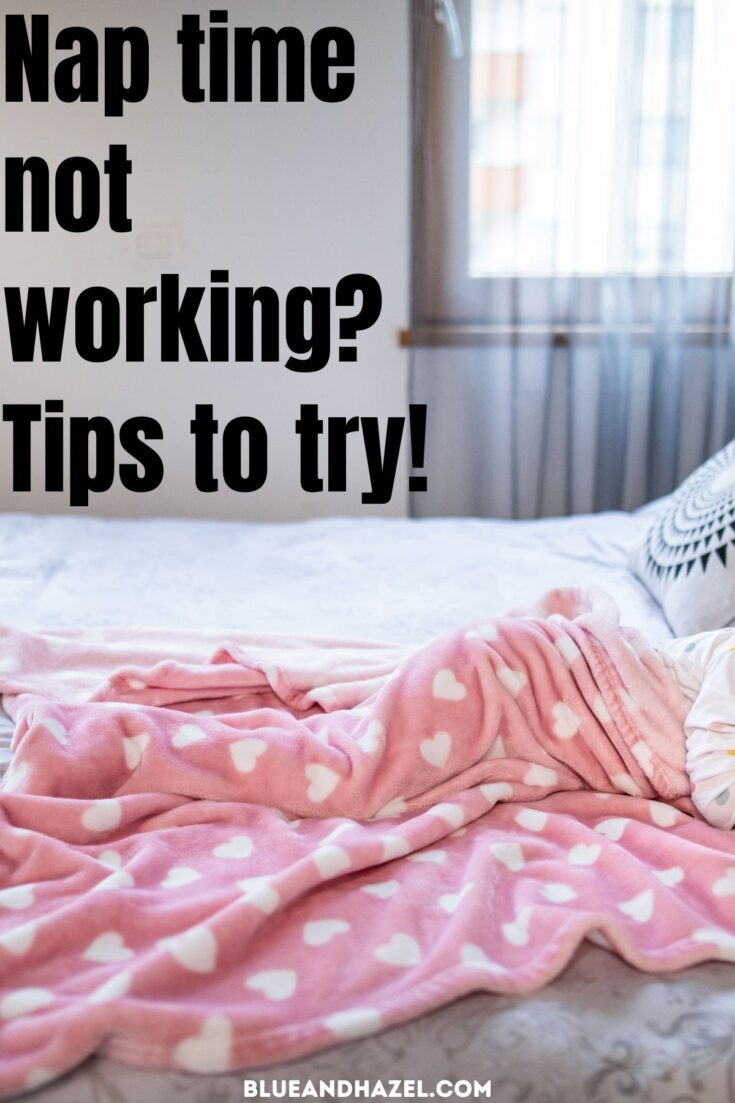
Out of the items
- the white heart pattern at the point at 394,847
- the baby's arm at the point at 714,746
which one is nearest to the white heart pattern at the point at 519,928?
the white heart pattern at the point at 394,847

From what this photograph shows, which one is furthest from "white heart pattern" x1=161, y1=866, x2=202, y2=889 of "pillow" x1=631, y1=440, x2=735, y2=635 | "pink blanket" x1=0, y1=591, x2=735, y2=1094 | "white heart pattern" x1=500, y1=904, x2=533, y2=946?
"pillow" x1=631, y1=440, x2=735, y2=635

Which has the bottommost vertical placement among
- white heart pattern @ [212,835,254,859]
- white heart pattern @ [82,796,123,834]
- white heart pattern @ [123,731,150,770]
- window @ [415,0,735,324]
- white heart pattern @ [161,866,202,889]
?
white heart pattern @ [161,866,202,889]

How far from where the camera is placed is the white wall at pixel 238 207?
2.46m

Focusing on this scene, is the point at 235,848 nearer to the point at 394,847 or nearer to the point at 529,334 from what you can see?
the point at 394,847

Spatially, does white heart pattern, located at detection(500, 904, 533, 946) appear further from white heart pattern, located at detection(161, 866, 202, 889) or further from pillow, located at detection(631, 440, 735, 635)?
pillow, located at detection(631, 440, 735, 635)

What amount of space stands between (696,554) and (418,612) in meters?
0.41

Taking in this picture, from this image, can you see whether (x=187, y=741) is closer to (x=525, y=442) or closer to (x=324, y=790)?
(x=324, y=790)

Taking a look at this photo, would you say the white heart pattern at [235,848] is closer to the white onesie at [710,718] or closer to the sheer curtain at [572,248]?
the white onesie at [710,718]

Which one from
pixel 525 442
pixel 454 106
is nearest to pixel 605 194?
pixel 454 106

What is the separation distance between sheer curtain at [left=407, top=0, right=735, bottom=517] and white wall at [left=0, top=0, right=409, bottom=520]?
0.09m

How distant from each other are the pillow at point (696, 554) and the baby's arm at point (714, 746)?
0.39 metres

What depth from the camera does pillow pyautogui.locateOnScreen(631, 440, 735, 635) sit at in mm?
1510

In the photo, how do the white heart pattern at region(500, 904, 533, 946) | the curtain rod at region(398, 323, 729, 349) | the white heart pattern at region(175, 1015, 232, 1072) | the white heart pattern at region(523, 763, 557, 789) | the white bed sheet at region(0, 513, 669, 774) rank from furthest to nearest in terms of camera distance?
the curtain rod at region(398, 323, 729, 349) → the white bed sheet at region(0, 513, 669, 774) → the white heart pattern at region(523, 763, 557, 789) → the white heart pattern at region(500, 904, 533, 946) → the white heart pattern at region(175, 1015, 232, 1072)

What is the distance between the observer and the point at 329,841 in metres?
0.97
